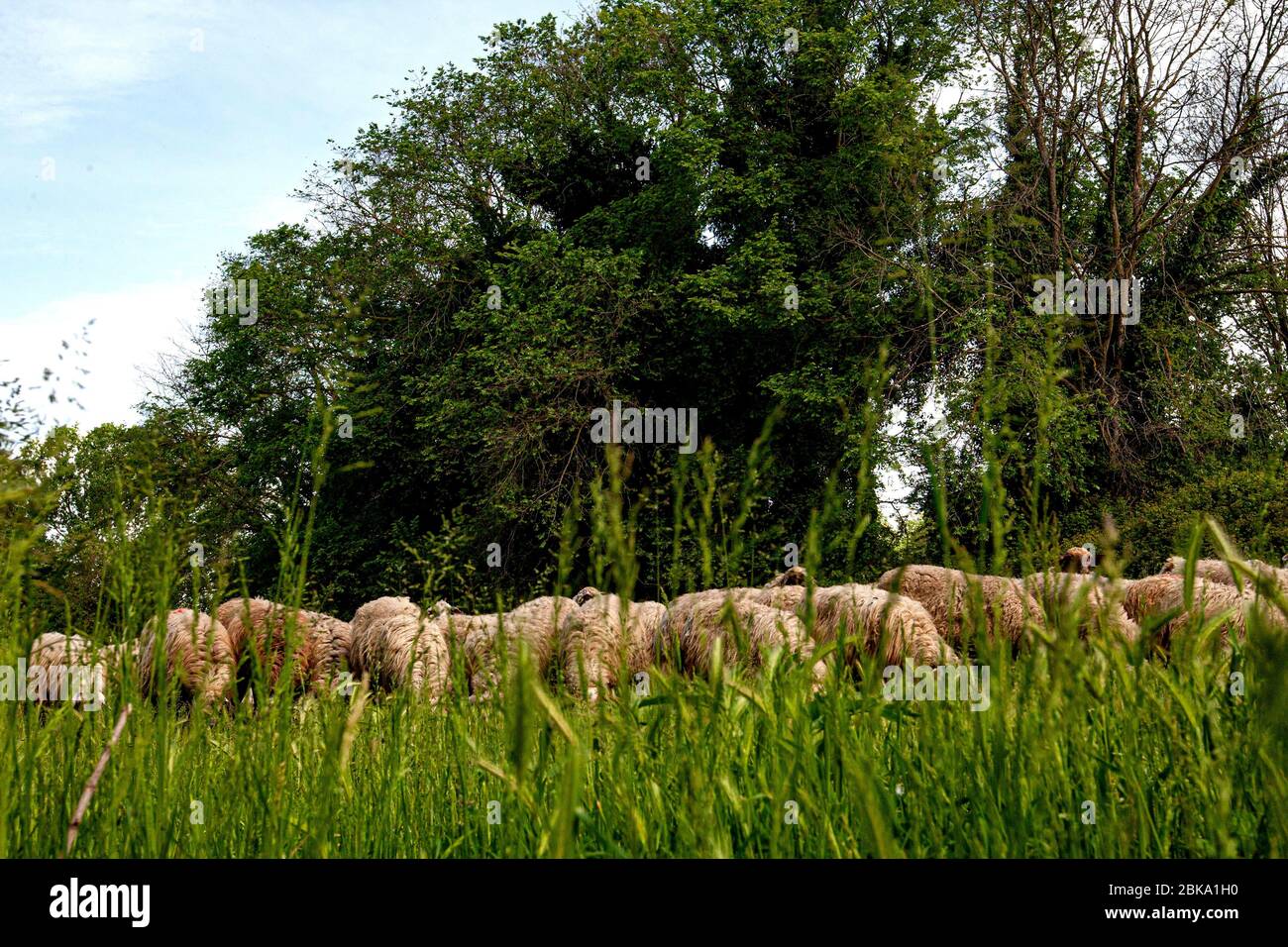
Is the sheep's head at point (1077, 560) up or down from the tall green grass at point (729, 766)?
up

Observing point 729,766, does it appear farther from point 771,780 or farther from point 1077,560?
point 1077,560

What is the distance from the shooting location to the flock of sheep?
182cm

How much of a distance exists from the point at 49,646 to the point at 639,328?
17.1 metres

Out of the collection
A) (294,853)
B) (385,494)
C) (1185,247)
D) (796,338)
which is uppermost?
(1185,247)

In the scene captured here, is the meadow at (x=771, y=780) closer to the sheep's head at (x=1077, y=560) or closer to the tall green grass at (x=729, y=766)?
the tall green grass at (x=729, y=766)

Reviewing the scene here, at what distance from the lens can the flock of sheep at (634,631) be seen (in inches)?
71.5

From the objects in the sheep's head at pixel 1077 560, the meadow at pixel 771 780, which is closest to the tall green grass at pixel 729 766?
the meadow at pixel 771 780

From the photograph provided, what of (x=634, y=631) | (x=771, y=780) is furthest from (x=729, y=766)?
(x=634, y=631)

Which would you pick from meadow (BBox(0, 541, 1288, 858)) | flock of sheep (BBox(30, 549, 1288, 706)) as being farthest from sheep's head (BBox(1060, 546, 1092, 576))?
meadow (BBox(0, 541, 1288, 858))

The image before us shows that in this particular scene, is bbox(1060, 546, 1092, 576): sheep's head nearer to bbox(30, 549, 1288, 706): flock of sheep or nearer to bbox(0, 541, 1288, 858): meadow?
bbox(30, 549, 1288, 706): flock of sheep

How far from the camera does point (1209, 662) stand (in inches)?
87.2

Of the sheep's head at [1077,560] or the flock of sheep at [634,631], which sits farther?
the sheep's head at [1077,560]
